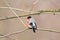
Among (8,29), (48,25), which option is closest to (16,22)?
(8,29)

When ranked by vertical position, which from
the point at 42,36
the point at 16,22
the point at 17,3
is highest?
the point at 17,3

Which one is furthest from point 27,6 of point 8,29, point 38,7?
point 8,29

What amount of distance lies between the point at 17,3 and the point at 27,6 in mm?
195

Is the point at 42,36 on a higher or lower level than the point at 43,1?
lower

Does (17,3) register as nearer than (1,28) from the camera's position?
No

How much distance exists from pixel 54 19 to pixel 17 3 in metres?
0.51

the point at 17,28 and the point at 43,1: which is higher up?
the point at 43,1

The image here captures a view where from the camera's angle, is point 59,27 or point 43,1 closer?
point 59,27

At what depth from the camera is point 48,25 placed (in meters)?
3.37

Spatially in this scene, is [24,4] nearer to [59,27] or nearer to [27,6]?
[27,6]

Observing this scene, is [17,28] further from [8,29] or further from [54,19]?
[54,19]

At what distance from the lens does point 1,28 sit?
130 inches

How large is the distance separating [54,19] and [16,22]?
467 millimetres

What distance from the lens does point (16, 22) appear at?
347 cm
